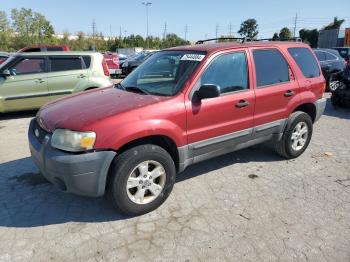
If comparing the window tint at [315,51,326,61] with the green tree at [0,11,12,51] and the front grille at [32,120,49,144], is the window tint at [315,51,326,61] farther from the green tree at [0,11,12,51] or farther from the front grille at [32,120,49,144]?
the green tree at [0,11,12,51]

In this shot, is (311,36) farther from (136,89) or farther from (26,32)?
(136,89)

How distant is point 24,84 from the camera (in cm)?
794

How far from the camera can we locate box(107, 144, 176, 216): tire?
10.5ft

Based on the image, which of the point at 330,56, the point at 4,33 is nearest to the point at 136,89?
the point at 330,56

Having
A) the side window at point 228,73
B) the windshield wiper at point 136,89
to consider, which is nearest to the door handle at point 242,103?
the side window at point 228,73

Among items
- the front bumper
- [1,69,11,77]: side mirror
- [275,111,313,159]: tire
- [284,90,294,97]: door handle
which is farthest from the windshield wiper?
[1,69,11,77]: side mirror

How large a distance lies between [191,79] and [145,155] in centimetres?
105

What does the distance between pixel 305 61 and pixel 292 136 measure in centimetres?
122

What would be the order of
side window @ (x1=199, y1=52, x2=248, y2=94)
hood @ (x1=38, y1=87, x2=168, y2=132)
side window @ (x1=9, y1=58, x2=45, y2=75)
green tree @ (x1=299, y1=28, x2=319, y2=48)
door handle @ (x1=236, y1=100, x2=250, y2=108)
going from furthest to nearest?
green tree @ (x1=299, y1=28, x2=319, y2=48), side window @ (x1=9, y1=58, x2=45, y2=75), door handle @ (x1=236, y1=100, x2=250, y2=108), side window @ (x1=199, y1=52, x2=248, y2=94), hood @ (x1=38, y1=87, x2=168, y2=132)

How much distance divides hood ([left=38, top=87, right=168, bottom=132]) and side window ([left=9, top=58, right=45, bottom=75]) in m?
4.74

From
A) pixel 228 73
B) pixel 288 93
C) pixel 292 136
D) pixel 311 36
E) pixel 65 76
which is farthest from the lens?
pixel 311 36

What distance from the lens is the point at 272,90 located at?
14.5 feet

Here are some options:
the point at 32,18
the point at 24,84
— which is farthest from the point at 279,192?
the point at 32,18

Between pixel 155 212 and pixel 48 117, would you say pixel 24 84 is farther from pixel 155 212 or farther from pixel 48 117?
pixel 155 212
